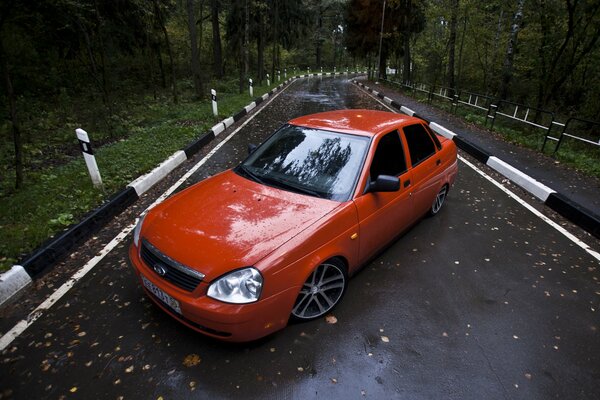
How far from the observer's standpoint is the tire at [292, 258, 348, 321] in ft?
9.73

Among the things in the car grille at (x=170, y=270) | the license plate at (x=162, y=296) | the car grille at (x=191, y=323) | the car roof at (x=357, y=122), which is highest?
the car roof at (x=357, y=122)

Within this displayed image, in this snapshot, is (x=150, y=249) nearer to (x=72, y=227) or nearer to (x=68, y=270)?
(x=68, y=270)

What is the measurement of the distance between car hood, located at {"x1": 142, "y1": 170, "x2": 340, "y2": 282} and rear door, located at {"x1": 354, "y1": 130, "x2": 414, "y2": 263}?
445mm

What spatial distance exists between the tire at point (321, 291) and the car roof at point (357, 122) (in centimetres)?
151

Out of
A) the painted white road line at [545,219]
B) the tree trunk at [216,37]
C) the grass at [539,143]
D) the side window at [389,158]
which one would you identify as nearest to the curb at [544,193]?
the painted white road line at [545,219]

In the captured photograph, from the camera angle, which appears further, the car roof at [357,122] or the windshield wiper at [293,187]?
the car roof at [357,122]

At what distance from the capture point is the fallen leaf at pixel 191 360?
2.63m

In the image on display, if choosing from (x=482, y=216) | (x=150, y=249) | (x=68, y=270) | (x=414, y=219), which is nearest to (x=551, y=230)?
(x=482, y=216)

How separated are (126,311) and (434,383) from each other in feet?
8.97

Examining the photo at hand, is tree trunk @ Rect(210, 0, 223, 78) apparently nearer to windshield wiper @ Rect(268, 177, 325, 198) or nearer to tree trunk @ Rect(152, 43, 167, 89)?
tree trunk @ Rect(152, 43, 167, 89)

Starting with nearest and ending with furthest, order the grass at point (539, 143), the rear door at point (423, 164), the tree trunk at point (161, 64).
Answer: the rear door at point (423, 164), the grass at point (539, 143), the tree trunk at point (161, 64)

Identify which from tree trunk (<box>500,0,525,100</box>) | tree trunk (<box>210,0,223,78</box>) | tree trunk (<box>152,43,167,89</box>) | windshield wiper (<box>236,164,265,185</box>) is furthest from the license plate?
tree trunk (<box>210,0,223,78</box>)

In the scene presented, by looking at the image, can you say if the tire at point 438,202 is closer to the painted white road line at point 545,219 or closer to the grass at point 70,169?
the painted white road line at point 545,219

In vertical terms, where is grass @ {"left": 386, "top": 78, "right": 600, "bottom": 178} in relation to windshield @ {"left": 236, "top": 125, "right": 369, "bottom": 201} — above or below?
below
